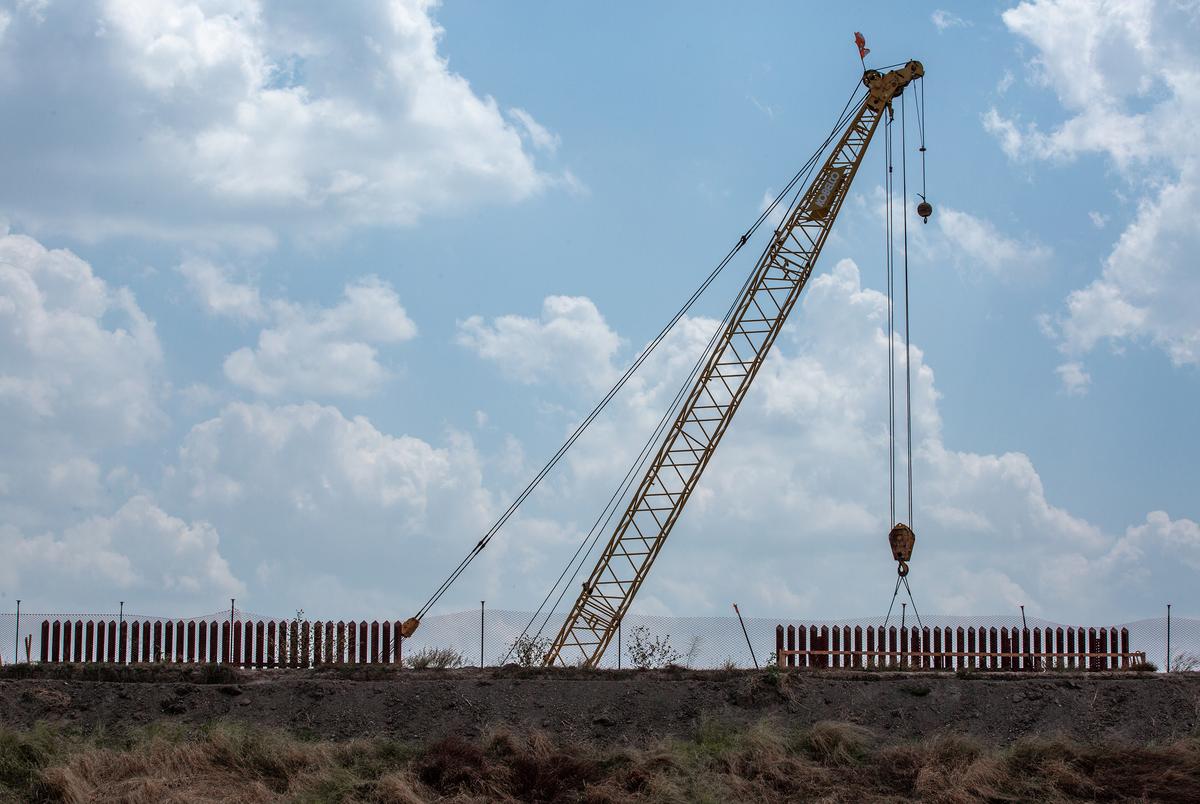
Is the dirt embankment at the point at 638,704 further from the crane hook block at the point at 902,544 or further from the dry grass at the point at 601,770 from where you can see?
the crane hook block at the point at 902,544

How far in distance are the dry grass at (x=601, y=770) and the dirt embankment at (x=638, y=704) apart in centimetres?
140

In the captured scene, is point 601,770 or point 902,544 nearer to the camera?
point 601,770

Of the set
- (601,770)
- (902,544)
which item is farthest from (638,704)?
(902,544)

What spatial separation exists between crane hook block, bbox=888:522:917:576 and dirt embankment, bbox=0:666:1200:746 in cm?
890

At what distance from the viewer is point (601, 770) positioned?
80.3 ft

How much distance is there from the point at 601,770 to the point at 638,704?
13.4 ft

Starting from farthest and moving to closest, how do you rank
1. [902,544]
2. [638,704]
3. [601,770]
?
[902,544] → [638,704] → [601,770]

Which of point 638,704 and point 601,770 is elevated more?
point 638,704

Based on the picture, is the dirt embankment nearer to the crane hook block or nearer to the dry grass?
the dry grass

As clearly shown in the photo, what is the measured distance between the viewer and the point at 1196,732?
1053 inches

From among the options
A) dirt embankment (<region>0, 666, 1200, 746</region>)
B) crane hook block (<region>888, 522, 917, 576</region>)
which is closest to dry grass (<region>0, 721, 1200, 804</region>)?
dirt embankment (<region>0, 666, 1200, 746</region>)

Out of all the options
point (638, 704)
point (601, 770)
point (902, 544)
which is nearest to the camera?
point (601, 770)

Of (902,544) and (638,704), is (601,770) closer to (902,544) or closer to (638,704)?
(638,704)

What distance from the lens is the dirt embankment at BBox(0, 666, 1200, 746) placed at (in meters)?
27.5
